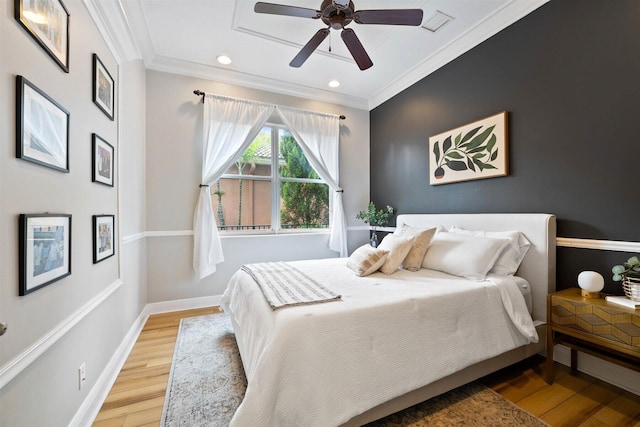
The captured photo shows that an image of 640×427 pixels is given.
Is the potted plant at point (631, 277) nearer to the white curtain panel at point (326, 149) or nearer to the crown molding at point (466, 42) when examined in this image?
the crown molding at point (466, 42)

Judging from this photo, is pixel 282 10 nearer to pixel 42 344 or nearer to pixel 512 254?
pixel 42 344

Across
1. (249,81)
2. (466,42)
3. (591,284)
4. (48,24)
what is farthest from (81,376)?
(466,42)

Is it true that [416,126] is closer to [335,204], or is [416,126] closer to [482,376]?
[335,204]

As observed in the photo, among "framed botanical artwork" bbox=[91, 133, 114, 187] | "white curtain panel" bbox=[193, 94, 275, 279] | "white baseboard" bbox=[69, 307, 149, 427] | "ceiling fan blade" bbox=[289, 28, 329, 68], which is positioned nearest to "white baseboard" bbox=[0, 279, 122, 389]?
"white baseboard" bbox=[69, 307, 149, 427]

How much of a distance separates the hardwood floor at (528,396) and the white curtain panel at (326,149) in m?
2.46

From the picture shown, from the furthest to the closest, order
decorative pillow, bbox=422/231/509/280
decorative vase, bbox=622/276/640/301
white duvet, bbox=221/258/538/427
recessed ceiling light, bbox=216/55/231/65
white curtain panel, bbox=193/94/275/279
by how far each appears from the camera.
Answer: white curtain panel, bbox=193/94/275/279 < recessed ceiling light, bbox=216/55/231/65 < decorative pillow, bbox=422/231/509/280 < decorative vase, bbox=622/276/640/301 < white duvet, bbox=221/258/538/427

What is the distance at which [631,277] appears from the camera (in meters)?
1.63

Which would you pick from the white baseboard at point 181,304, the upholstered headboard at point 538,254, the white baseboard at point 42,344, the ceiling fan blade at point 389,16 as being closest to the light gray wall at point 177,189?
the white baseboard at point 181,304

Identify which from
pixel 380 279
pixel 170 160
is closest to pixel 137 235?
pixel 170 160

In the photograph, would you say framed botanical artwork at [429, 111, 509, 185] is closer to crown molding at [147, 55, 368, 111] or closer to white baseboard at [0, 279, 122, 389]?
crown molding at [147, 55, 368, 111]

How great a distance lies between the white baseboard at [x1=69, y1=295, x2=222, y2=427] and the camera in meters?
1.50

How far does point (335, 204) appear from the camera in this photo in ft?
13.5

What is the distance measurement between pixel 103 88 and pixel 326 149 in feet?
8.93

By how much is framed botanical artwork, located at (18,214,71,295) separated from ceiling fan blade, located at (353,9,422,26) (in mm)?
2270
